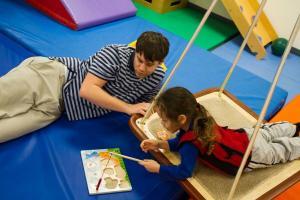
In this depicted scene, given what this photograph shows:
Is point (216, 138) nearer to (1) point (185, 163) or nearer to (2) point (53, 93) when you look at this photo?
(1) point (185, 163)

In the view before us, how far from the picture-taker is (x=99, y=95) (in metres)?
1.36

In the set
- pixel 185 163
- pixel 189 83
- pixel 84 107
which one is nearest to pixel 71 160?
pixel 84 107

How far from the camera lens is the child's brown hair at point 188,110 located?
1064 mm

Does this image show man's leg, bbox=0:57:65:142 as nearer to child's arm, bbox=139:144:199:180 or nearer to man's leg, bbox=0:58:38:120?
man's leg, bbox=0:58:38:120

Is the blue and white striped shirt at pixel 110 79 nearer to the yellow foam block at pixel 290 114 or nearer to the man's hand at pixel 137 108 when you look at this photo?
the man's hand at pixel 137 108

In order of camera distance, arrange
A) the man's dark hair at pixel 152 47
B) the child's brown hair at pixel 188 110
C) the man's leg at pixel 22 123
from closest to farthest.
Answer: the child's brown hair at pixel 188 110
the man's dark hair at pixel 152 47
the man's leg at pixel 22 123

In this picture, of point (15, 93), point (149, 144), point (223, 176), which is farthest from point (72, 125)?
point (223, 176)

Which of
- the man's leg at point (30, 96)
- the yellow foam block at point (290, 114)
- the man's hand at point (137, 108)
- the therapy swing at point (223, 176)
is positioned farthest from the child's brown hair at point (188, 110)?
the yellow foam block at point (290, 114)

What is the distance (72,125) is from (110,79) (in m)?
0.31

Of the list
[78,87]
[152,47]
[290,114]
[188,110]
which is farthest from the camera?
[290,114]

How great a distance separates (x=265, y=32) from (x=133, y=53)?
2200 millimetres

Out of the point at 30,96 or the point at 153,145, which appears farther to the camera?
the point at 30,96

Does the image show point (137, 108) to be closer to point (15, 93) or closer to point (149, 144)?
point (149, 144)

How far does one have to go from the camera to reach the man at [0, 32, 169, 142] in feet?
4.44
